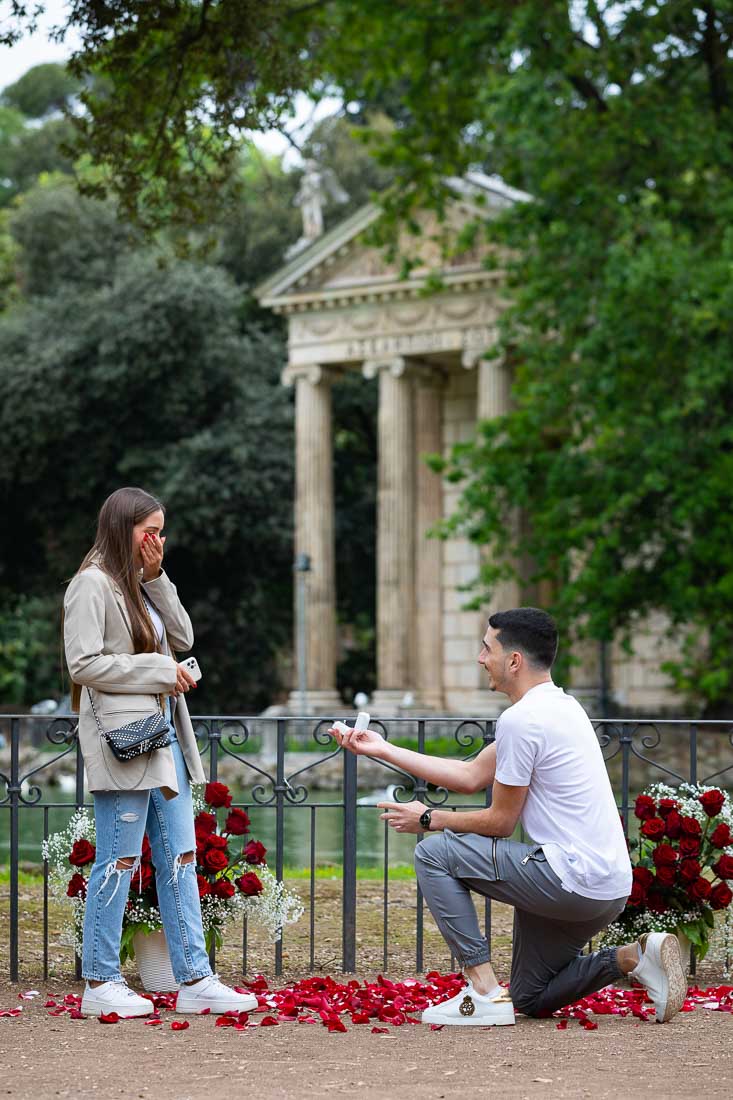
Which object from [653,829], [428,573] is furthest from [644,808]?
[428,573]

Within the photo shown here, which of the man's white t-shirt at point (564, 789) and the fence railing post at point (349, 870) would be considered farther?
the fence railing post at point (349, 870)

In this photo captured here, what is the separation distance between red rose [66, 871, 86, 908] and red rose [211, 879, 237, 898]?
0.56 meters

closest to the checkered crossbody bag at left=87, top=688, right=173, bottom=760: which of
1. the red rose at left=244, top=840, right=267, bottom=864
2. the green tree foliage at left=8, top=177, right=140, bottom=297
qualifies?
the red rose at left=244, top=840, right=267, bottom=864

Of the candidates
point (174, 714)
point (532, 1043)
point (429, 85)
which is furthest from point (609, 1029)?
point (429, 85)

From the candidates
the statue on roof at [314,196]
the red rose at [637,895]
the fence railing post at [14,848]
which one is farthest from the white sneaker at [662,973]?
the statue on roof at [314,196]

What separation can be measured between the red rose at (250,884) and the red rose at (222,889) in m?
0.04

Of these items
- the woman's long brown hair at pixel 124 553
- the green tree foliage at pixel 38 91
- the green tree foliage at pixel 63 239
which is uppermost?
the green tree foliage at pixel 38 91

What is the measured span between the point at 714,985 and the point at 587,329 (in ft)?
67.4

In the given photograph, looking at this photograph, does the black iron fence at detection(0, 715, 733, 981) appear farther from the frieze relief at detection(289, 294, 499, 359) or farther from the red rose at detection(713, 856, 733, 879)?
the frieze relief at detection(289, 294, 499, 359)

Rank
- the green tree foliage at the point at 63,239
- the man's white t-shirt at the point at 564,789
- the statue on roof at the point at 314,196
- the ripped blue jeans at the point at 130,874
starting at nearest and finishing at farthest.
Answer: the man's white t-shirt at the point at 564,789 < the ripped blue jeans at the point at 130,874 < the statue on roof at the point at 314,196 < the green tree foliage at the point at 63,239

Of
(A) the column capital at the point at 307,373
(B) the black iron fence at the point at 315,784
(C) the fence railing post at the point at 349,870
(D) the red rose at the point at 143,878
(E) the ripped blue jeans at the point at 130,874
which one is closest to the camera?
(E) the ripped blue jeans at the point at 130,874

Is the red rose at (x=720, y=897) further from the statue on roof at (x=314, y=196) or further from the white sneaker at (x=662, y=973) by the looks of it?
the statue on roof at (x=314, y=196)

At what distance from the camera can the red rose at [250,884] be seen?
24.1 ft

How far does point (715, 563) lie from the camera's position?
2616cm
